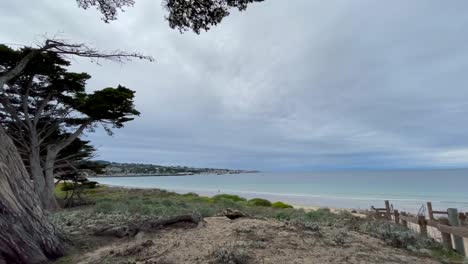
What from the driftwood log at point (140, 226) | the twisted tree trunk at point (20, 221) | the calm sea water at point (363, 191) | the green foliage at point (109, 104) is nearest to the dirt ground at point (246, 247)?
the driftwood log at point (140, 226)

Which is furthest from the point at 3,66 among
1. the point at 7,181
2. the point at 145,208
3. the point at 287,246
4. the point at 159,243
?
the point at 287,246

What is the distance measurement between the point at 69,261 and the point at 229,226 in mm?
2993

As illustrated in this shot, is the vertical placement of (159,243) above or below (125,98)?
below

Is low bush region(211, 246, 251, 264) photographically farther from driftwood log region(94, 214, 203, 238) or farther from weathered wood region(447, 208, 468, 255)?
weathered wood region(447, 208, 468, 255)

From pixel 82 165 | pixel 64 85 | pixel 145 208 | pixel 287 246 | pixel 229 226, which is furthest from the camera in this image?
pixel 82 165

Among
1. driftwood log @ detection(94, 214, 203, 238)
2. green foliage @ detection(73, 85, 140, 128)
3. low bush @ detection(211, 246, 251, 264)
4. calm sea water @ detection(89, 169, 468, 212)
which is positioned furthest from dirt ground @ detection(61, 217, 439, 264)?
calm sea water @ detection(89, 169, 468, 212)

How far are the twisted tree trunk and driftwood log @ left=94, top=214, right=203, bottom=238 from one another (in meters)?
1.24

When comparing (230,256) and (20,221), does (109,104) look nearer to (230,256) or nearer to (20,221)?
(20,221)

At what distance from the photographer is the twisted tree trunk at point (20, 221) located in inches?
191

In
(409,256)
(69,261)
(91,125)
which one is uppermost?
(91,125)

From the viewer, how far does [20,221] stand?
5207 mm

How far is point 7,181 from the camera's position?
5.30 metres

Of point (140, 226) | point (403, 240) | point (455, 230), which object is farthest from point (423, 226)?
point (140, 226)

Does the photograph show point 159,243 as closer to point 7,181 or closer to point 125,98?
point 7,181
